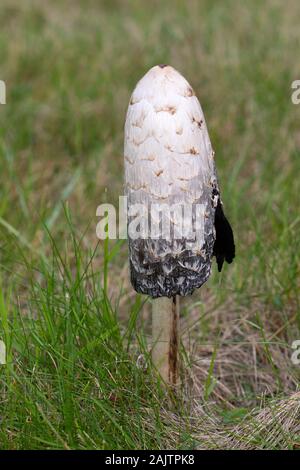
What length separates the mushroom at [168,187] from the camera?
6.79ft

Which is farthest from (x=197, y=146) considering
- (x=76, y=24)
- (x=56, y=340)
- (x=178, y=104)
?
(x=76, y=24)

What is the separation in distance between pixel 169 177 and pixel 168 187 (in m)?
0.03

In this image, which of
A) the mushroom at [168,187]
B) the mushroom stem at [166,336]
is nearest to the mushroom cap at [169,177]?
the mushroom at [168,187]

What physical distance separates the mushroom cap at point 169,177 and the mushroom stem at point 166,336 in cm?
16

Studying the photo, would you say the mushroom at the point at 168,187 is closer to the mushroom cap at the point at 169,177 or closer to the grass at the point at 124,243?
the mushroom cap at the point at 169,177

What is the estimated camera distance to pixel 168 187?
2096 mm

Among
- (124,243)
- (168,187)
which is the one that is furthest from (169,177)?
(124,243)

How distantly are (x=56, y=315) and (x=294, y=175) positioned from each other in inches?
68.5

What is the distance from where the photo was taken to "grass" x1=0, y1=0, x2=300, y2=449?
2244mm

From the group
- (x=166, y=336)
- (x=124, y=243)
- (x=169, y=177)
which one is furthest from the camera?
(x=124, y=243)

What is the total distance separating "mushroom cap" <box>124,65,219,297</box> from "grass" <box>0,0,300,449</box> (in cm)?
25

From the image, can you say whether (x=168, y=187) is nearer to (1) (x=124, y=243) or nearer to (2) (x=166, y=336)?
(2) (x=166, y=336)

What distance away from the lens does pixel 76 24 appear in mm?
6094

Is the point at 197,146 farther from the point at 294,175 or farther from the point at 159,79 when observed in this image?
the point at 294,175
